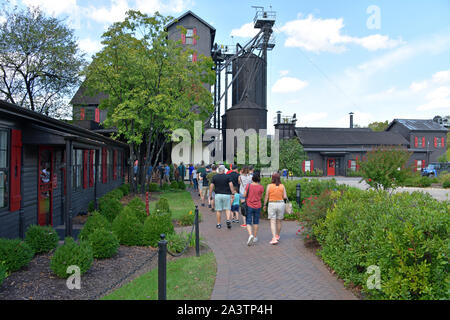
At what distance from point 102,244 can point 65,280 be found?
1246 mm

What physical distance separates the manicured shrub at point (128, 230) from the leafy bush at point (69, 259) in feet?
6.97

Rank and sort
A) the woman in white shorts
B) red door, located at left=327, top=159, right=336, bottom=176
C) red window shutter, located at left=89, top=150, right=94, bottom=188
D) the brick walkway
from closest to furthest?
1. the brick walkway
2. the woman in white shorts
3. red window shutter, located at left=89, top=150, right=94, bottom=188
4. red door, located at left=327, top=159, right=336, bottom=176

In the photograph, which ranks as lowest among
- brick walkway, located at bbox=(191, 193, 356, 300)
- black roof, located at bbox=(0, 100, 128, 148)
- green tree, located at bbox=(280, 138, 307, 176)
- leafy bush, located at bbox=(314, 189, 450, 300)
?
brick walkway, located at bbox=(191, 193, 356, 300)

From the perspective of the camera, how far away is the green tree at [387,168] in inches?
555

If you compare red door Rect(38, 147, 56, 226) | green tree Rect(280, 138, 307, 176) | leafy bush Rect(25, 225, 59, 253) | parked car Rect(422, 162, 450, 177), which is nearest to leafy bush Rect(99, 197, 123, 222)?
red door Rect(38, 147, 56, 226)

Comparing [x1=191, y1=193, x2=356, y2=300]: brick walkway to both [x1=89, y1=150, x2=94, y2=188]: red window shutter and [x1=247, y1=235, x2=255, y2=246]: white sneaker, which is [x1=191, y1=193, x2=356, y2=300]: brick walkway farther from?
[x1=89, y1=150, x2=94, y2=188]: red window shutter

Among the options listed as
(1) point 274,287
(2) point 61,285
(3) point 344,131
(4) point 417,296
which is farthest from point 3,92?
(3) point 344,131

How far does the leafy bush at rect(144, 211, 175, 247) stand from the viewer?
309 inches

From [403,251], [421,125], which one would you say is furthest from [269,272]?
[421,125]

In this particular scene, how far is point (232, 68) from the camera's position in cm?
3891

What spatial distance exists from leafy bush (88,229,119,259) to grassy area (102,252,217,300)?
3.80ft

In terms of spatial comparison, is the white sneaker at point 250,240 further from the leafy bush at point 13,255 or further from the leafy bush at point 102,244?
the leafy bush at point 13,255

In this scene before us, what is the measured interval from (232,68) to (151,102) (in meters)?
22.0
